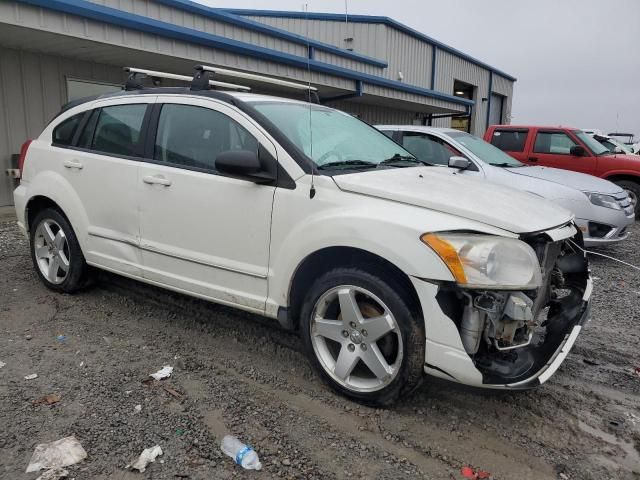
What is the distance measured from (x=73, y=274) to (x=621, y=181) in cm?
948

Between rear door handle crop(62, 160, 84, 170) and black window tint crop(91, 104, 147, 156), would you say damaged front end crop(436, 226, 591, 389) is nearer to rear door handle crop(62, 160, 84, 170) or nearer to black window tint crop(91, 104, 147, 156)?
black window tint crop(91, 104, 147, 156)

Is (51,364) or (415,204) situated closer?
(415,204)

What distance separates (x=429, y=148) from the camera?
6.88 m

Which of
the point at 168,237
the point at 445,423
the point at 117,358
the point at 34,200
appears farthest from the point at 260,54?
the point at 445,423

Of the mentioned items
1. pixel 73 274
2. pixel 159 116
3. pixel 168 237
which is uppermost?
pixel 159 116

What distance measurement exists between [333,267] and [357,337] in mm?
425

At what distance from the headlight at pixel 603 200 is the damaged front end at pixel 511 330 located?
400 centimetres

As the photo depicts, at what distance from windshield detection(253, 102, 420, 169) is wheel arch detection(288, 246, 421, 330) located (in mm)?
581

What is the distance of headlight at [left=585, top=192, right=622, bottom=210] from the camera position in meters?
6.31

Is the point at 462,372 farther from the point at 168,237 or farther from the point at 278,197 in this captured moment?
the point at 168,237

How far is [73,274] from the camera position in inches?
169

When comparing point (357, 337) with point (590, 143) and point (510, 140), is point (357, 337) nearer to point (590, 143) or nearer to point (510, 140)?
point (510, 140)

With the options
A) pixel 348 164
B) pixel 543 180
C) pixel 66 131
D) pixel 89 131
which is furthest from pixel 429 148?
pixel 66 131

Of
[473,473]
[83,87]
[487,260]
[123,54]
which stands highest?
[123,54]
